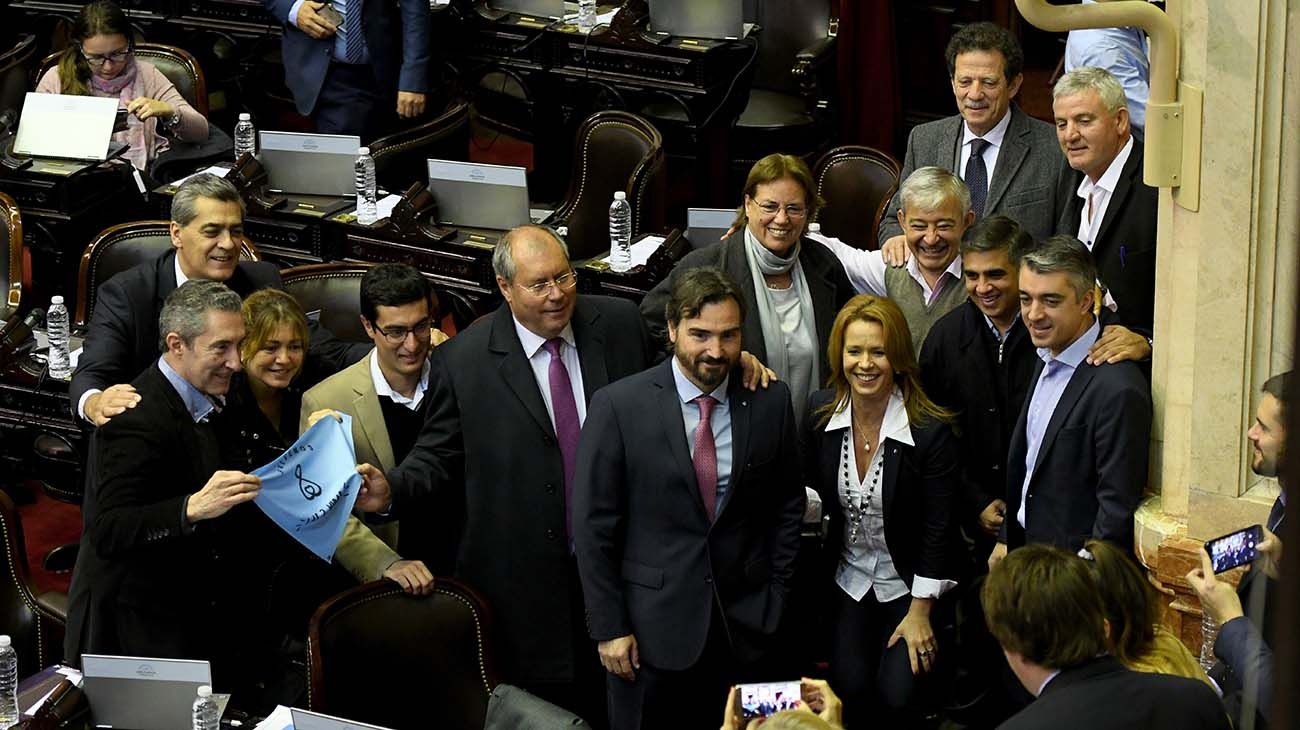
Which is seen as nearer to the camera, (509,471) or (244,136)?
(509,471)

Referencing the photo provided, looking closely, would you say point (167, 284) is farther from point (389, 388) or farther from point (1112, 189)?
point (1112, 189)

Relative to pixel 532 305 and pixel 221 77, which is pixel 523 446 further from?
pixel 221 77

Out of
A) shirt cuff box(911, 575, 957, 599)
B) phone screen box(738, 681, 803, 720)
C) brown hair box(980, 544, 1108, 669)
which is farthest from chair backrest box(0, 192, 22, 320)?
brown hair box(980, 544, 1108, 669)

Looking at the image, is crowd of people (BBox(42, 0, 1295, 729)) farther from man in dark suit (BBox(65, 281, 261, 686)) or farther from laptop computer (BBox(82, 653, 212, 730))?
laptop computer (BBox(82, 653, 212, 730))

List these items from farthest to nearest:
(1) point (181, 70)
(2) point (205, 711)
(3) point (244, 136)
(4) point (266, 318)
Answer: (1) point (181, 70) < (3) point (244, 136) < (4) point (266, 318) < (2) point (205, 711)

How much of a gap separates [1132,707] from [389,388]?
2.16 m

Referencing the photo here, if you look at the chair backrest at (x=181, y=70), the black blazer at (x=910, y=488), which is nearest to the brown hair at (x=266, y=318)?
the black blazer at (x=910, y=488)

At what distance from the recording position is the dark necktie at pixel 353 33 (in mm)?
6629

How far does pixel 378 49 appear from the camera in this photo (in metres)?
6.74

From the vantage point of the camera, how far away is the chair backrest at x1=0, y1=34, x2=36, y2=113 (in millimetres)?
7484

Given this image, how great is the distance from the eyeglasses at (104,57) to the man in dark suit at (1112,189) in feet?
12.1

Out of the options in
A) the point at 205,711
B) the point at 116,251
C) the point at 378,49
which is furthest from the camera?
the point at 378,49

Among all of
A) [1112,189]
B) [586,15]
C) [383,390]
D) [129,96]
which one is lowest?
[383,390]

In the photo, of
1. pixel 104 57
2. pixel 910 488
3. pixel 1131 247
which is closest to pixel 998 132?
pixel 1131 247
